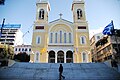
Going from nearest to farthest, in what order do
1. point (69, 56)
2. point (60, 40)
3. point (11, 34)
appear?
point (69, 56) < point (60, 40) < point (11, 34)

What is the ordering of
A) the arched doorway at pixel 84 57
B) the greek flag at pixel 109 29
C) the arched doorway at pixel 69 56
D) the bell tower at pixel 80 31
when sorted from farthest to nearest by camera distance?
1. the arched doorway at pixel 69 56
2. the bell tower at pixel 80 31
3. the arched doorway at pixel 84 57
4. the greek flag at pixel 109 29

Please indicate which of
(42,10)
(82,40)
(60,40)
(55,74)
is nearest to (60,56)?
(60,40)

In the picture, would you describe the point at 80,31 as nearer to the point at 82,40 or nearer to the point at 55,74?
the point at 82,40

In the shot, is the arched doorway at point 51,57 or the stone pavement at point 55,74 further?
the arched doorway at point 51,57

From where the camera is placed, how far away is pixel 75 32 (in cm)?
2406

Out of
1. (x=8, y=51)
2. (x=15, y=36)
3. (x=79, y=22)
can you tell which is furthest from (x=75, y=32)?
(x=15, y=36)

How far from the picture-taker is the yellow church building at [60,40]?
2261 centimetres

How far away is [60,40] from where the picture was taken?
23594 millimetres

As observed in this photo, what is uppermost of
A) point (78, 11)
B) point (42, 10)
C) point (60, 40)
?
point (42, 10)

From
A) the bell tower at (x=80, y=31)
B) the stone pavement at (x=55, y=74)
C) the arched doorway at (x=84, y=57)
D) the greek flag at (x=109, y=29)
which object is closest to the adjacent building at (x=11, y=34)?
the bell tower at (x=80, y=31)

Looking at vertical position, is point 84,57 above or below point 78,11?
below

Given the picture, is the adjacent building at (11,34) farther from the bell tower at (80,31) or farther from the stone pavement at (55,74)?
the stone pavement at (55,74)

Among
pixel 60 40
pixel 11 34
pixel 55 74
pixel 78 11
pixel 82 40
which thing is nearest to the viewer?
pixel 55 74

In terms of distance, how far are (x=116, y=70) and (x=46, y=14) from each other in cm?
1852
